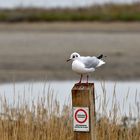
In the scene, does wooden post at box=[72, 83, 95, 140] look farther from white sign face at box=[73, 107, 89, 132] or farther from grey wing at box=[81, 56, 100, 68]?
grey wing at box=[81, 56, 100, 68]

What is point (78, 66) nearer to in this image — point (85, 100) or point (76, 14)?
point (85, 100)

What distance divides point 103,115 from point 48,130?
2.32ft

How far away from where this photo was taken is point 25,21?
36.0m

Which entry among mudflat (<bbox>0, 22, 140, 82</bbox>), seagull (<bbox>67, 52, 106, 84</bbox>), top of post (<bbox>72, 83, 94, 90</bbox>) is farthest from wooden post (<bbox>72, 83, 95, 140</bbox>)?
mudflat (<bbox>0, 22, 140, 82</bbox>)

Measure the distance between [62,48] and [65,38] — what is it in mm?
3746

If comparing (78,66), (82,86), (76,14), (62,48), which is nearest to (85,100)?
(82,86)

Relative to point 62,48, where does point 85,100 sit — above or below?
below

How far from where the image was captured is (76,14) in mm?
37719

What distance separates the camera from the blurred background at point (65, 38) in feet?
69.1

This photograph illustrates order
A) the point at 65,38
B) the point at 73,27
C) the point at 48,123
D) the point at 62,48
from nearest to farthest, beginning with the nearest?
1. the point at 48,123
2. the point at 62,48
3. the point at 65,38
4. the point at 73,27

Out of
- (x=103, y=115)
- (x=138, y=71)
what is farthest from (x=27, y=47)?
(x=103, y=115)

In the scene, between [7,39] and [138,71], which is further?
[7,39]

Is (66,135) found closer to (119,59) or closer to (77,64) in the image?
(77,64)

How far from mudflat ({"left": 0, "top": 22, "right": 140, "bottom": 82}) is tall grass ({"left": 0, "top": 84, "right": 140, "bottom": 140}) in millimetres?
8363
